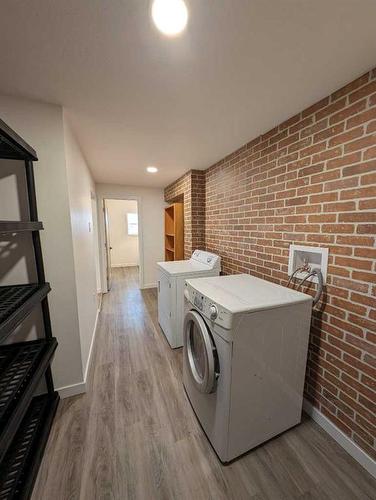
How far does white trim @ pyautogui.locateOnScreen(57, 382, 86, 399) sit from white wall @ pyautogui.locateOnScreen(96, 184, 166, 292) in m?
2.62

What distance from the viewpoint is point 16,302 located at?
3.57 ft

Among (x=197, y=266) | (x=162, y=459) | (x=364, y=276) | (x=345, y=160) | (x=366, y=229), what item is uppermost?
(x=345, y=160)

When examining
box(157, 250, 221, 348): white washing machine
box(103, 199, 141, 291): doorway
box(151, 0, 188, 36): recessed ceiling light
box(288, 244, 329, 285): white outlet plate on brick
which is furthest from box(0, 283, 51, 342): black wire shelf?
box(103, 199, 141, 291): doorway

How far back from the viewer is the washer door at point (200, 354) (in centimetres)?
115

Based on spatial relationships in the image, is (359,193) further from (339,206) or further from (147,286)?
(147,286)

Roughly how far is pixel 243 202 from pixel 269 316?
1.43 m

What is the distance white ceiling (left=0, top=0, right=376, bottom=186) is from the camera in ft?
2.63

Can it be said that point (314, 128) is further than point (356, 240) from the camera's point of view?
Yes

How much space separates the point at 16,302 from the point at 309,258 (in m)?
Result: 1.92

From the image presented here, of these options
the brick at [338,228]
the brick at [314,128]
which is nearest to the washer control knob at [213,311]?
the brick at [338,228]

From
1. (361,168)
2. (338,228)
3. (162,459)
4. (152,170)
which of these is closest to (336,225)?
(338,228)

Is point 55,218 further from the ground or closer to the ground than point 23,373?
further from the ground

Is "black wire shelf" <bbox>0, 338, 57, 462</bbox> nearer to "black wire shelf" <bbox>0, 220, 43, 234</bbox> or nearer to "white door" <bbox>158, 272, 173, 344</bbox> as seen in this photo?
"black wire shelf" <bbox>0, 220, 43, 234</bbox>

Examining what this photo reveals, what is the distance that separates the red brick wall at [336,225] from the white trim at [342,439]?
0.04 m
